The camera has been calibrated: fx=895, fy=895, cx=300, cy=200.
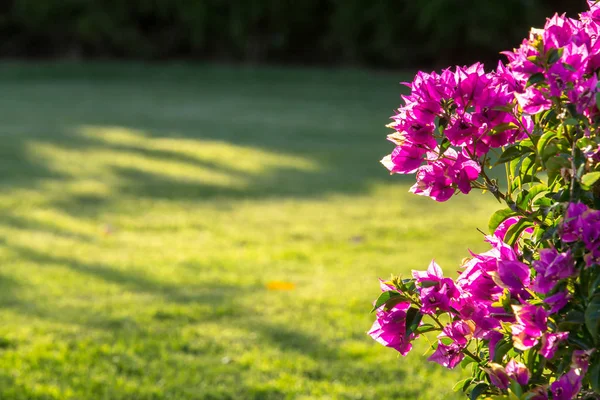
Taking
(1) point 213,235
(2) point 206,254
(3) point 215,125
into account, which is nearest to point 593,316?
(2) point 206,254

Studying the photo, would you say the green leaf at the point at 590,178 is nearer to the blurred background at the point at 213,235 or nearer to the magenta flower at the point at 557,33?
the magenta flower at the point at 557,33

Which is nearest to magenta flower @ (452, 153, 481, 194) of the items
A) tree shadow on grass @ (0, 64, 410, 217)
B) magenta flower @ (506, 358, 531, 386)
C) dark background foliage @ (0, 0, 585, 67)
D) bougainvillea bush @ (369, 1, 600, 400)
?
bougainvillea bush @ (369, 1, 600, 400)

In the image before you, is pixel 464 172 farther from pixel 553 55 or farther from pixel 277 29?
pixel 277 29

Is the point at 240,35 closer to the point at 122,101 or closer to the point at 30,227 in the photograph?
the point at 122,101

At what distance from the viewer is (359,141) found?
977cm

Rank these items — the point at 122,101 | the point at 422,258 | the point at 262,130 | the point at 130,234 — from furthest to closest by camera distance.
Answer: the point at 122,101, the point at 262,130, the point at 130,234, the point at 422,258

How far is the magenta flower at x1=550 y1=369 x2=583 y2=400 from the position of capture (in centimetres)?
131

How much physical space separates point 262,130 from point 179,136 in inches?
44.3

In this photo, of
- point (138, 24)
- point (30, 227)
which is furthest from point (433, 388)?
point (138, 24)

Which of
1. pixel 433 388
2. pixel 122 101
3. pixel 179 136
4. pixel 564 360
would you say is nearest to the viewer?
pixel 564 360

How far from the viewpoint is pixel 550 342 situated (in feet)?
4.23

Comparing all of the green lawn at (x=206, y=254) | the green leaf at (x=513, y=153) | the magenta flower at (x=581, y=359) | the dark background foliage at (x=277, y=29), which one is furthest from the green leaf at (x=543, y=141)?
the dark background foliage at (x=277, y=29)

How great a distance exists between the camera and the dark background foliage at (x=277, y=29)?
1592 cm

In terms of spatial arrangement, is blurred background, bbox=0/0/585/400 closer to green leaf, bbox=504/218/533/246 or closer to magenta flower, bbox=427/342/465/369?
magenta flower, bbox=427/342/465/369
